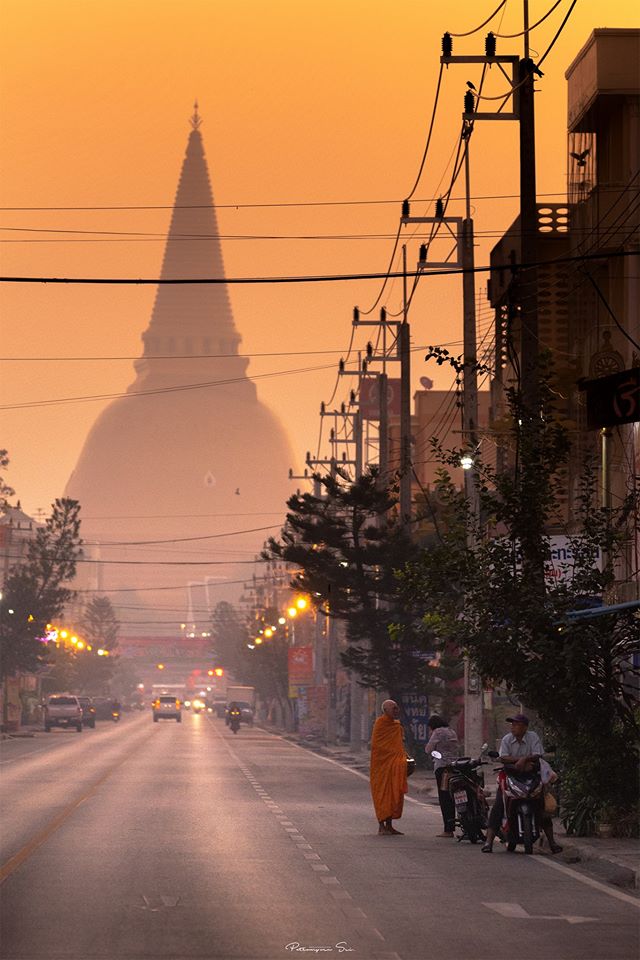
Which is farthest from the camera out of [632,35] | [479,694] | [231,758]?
[231,758]

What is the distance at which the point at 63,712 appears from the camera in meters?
101

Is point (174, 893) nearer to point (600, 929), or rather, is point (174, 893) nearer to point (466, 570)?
point (600, 929)

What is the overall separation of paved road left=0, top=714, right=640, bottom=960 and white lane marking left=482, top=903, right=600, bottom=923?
2cm

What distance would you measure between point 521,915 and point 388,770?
33.9 ft

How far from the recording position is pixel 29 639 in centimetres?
9894

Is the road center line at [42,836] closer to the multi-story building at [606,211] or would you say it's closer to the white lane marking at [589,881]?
the white lane marking at [589,881]

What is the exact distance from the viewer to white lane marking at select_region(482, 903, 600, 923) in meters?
16.5

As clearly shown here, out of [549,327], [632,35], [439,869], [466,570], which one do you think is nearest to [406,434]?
[549,327]

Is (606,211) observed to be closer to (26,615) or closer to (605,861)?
(605,861)

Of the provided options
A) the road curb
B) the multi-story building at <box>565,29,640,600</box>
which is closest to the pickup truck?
the multi-story building at <box>565,29,640,600</box>

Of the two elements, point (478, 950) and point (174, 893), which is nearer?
point (478, 950)

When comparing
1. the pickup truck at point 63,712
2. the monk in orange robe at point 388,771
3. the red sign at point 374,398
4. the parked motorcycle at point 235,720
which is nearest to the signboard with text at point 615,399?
the monk in orange robe at point 388,771

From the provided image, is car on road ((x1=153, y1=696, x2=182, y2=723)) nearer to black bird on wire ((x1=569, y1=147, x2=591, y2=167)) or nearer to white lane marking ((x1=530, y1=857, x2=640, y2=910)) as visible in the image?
black bird on wire ((x1=569, y1=147, x2=591, y2=167))

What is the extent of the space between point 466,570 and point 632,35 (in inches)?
778
